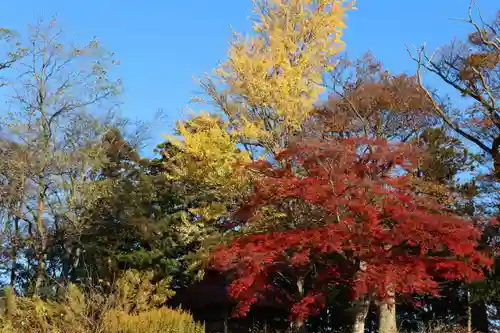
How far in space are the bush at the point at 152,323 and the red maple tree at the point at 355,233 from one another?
1.26m

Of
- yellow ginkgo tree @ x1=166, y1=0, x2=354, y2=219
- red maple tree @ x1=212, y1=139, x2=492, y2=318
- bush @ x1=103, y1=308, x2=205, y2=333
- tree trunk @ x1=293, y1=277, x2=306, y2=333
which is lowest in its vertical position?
bush @ x1=103, y1=308, x2=205, y2=333

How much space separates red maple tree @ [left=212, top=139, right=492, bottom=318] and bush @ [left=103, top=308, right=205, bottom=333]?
1263 millimetres

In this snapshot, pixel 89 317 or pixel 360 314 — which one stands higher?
pixel 360 314

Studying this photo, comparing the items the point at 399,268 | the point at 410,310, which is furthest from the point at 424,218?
the point at 410,310

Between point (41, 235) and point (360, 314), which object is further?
point (41, 235)

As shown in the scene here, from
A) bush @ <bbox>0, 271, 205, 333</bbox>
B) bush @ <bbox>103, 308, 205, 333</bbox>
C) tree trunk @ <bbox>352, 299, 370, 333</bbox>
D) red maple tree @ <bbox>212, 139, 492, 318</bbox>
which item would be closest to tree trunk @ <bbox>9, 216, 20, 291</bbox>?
bush @ <bbox>0, 271, 205, 333</bbox>

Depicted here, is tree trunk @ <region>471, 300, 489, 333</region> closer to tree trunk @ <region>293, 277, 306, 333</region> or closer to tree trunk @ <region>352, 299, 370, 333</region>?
tree trunk @ <region>293, 277, 306, 333</region>

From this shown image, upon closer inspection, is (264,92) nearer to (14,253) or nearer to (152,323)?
(152,323)

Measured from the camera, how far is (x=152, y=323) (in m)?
10.4

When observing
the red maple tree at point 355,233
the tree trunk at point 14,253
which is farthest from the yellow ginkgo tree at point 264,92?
the tree trunk at point 14,253

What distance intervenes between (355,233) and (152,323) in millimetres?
4259

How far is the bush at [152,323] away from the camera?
404 inches

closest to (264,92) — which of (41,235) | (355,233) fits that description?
(355,233)

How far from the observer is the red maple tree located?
10.2 metres
